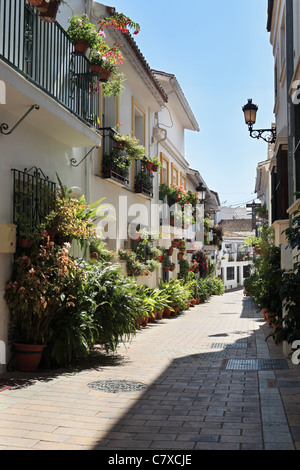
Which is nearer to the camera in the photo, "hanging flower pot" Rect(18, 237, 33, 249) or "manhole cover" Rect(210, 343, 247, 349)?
"hanging flower pot" Rect(18, 237, 33, 249)

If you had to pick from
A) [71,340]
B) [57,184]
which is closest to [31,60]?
[57,184]

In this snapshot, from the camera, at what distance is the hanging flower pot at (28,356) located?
7250 millimetres

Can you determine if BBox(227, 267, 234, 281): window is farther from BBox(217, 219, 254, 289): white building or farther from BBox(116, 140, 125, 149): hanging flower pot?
BBox(116, 140, 125, 149): hanging flower pot

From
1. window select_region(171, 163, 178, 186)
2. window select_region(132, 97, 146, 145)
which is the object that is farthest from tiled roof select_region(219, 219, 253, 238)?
window select_region(132, 97, 146, 145)

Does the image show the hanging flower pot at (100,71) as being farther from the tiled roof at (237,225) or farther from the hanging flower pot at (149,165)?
the tiled roof at (237,225)

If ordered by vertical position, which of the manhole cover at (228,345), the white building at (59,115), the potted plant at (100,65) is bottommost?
the manhole cover at (228,345)

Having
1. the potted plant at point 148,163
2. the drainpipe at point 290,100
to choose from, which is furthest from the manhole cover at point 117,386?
the potted plant at point 148,163

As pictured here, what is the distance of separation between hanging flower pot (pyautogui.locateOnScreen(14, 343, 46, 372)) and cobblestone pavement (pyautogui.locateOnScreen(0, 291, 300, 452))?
22 cm

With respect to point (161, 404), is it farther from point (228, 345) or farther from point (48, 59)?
point (48, 59)

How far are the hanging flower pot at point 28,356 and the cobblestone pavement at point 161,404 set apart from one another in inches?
8.6

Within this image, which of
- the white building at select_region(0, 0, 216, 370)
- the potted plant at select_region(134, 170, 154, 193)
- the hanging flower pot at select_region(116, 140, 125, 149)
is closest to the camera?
the white building at select_region(0, 0, 216, 370)

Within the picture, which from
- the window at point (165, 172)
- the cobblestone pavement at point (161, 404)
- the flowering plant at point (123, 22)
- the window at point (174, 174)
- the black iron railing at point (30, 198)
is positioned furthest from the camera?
the window at point (174, 174)

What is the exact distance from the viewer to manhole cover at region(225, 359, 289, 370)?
8055mm
